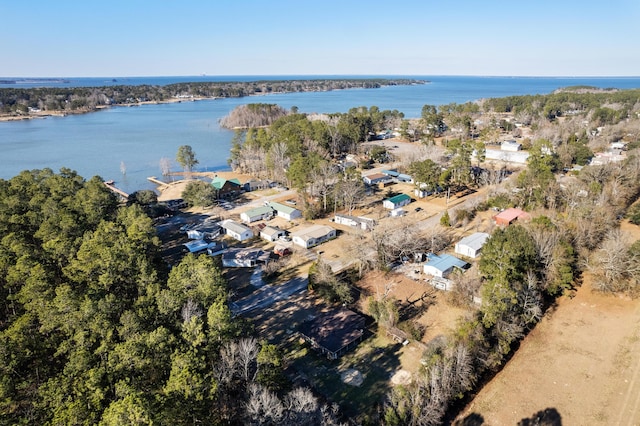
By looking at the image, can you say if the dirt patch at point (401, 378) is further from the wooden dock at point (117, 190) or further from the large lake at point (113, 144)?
the large lake at point (113, 144)

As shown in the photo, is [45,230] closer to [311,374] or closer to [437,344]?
[311,374]

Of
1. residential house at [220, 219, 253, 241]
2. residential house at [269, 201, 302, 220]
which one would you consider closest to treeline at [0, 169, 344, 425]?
residential house at [220, 219, 253, 241]

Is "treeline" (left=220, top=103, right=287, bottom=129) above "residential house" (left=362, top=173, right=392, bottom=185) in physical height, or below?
above

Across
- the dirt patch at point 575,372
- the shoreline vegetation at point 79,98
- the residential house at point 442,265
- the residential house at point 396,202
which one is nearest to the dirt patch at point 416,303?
the residential house at point 442,265

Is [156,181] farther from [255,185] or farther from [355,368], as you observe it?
[355,368]

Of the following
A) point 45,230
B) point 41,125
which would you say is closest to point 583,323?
point 45,230

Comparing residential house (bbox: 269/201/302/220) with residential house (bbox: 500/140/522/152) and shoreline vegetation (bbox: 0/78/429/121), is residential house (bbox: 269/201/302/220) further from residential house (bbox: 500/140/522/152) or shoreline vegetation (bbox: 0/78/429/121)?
shoreline vegetation (bbox: 0/78/429/121)

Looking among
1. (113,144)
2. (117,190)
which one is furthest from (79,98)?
(117,190)
